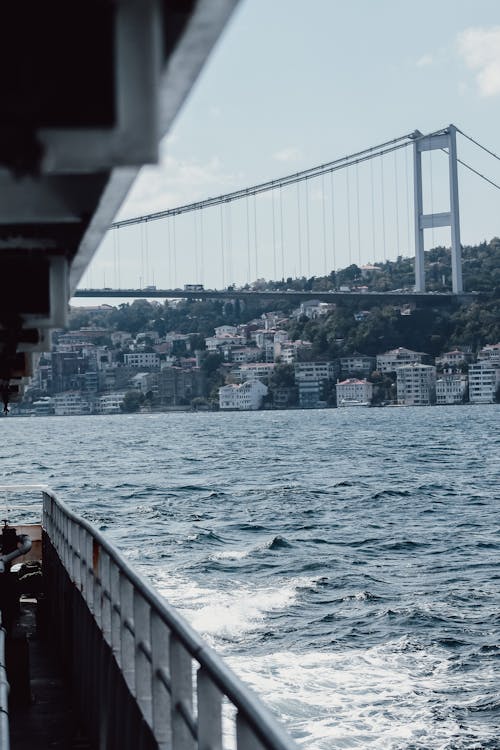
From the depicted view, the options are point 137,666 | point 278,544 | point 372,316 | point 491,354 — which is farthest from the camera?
point 491,354

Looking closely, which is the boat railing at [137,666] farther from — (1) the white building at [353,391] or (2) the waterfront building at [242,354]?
(2) the waterfront building at [242,354]

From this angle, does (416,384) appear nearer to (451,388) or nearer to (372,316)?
(451,388)

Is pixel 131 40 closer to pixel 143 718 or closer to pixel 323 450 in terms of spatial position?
pixel 143 718

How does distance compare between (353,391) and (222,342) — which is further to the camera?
(222,342)

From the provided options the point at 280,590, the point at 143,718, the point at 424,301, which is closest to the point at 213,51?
the point at 143,718

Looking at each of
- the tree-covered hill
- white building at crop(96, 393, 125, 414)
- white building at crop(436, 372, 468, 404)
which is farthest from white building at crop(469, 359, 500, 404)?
white building at crop(96, 393, 125, 414)

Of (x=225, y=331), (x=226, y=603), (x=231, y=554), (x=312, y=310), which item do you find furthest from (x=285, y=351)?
(x=226, y=603)

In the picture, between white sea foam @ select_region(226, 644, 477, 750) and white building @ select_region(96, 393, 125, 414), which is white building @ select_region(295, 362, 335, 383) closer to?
white building @ select_region(96, 393, 125, 414)
